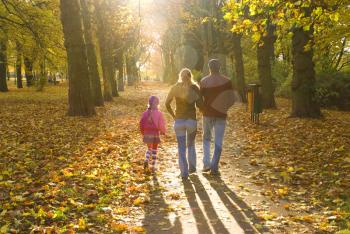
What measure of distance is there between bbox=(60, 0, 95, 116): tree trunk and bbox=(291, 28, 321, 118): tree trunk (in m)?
8.58

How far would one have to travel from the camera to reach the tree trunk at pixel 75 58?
1738cm

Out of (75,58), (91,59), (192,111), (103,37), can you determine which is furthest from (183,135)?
(103,37)

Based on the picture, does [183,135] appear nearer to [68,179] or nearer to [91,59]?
[68,179]

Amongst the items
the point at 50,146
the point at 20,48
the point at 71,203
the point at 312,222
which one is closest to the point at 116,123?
the point at 50,146

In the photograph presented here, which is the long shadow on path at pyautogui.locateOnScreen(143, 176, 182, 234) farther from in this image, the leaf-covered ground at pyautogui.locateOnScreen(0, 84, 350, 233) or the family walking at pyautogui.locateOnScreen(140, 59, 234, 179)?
the family walking at pyautogui.locateOnScreen(140, 59, 234, 179)

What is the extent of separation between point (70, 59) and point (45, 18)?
27.9 feet

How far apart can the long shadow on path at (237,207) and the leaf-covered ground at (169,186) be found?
0.05 ft

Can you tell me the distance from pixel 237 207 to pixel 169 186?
166 centimetres

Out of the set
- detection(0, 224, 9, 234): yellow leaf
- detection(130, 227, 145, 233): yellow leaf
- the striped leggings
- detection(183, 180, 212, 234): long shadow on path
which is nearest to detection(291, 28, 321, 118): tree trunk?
the striped leggings

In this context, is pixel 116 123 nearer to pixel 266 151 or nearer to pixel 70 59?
pixel 70 59

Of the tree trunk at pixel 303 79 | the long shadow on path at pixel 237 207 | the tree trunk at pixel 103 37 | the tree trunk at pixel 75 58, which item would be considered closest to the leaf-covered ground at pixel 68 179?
the long shadow on path at pixel 237 207

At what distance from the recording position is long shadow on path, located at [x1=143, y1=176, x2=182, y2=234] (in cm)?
557

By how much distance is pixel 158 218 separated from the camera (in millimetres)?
6035

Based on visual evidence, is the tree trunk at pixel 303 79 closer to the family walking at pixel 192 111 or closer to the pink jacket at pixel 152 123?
the family walking at pixel 192 111
